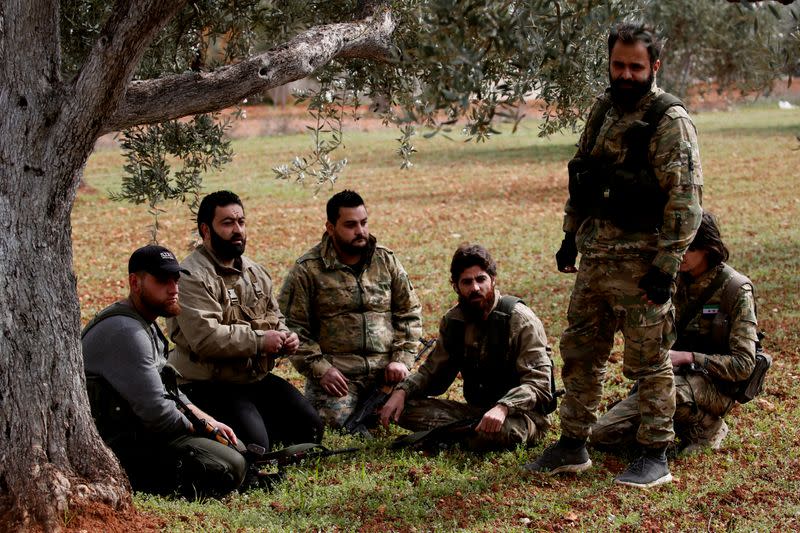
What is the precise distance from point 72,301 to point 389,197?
16.2 m

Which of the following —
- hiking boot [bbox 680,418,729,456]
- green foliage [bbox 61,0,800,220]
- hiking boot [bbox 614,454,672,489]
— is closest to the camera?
green foliage [bbox 61,0,800,220]

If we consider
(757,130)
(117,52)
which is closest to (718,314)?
(117,52)

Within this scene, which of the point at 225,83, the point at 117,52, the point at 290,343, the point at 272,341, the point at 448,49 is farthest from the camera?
the point at 290,343

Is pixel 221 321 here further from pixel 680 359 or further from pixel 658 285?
pixel 680 359

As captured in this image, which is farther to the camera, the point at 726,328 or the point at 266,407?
the point at 266,407

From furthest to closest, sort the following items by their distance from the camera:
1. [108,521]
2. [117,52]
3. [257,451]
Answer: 1. [257,451]
2. [108,521]
3. [117,52]

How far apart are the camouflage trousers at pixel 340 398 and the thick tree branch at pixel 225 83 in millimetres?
2415

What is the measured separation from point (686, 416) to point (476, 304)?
1.48 metres

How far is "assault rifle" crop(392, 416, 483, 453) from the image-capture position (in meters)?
6.20

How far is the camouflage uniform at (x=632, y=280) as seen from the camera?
496 cm

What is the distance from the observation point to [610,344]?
5621 mm

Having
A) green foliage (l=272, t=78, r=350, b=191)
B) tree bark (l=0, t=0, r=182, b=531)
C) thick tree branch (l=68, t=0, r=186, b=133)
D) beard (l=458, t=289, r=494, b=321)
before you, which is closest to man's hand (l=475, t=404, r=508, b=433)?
beard (l=458, t=289, r=494, b=321)

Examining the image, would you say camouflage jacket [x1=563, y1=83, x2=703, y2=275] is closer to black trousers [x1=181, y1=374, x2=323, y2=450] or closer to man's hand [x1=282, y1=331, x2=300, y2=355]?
man's hand [x1=282, y1=331, x2=300, y2=355]

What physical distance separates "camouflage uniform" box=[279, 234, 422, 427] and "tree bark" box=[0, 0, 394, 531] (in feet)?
8.22
